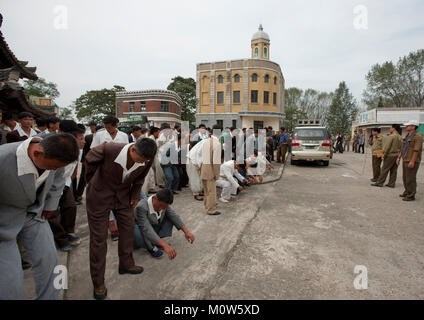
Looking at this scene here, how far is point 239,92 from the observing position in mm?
34500

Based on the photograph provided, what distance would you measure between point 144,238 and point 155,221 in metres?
0.28

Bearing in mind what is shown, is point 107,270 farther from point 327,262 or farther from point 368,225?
point 368,225

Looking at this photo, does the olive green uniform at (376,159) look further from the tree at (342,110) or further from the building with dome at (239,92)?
the tree at (342,110)

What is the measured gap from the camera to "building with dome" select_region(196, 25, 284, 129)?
1335 inches

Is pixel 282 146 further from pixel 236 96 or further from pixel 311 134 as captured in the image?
pixel 236 96

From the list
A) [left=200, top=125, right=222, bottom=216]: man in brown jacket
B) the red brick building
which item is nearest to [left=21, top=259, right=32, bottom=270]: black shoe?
[left=200, top=125, right=222, bottom=216]: man in brown jacket

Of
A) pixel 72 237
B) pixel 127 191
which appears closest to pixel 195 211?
pixel 72 237

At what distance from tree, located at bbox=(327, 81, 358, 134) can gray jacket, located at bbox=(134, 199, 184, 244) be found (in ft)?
182

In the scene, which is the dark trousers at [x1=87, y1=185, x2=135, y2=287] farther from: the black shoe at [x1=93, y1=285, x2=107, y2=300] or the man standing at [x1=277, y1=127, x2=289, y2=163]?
the man standing at [x1=277, y1=127, x2=289, y2=163]

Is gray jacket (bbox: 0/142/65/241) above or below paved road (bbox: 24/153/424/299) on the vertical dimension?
above

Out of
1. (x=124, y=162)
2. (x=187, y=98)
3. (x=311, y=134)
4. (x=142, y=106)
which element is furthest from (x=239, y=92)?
(x=124, y=162)

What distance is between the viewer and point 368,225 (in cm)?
412

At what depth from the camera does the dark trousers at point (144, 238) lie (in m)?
3.13
